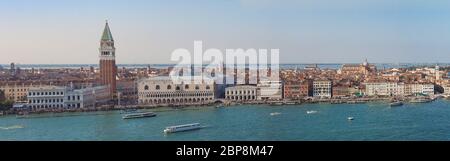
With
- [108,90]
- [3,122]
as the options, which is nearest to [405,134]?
[3,122]

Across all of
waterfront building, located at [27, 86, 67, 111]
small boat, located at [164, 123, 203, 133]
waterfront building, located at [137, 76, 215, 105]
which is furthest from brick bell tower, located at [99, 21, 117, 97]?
small boat, located at [164, 123, 203, 133]

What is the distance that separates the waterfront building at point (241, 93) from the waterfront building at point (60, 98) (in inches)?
91.6

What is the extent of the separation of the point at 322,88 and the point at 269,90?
134 centimetres

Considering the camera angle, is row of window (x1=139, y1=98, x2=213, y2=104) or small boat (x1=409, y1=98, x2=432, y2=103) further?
small boat (x1=409, y1=98, x2=432, y2=103)

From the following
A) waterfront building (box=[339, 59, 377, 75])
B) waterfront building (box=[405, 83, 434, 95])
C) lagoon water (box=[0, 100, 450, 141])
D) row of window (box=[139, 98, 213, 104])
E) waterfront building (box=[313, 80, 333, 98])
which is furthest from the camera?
waterfront building (box=[339, 59, 377, 75])

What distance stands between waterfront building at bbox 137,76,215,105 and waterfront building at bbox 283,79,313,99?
4.99 ft

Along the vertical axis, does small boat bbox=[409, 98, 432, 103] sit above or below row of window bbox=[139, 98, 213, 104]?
below

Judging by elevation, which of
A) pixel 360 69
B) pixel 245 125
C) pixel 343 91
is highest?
pixel 360 69

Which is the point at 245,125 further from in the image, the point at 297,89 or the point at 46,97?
the point at 297,89

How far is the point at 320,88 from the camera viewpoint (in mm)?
10656

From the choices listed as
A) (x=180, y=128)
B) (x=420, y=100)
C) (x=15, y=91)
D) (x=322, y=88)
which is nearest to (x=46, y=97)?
(x=15, y=91)

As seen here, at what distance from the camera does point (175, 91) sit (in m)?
9.38

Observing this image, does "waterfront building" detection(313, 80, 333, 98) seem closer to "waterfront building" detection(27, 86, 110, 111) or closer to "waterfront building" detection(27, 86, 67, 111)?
"waterfront building" detection(27, 86, 110, 111)

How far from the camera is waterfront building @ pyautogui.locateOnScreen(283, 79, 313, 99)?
→ 33.4ft
